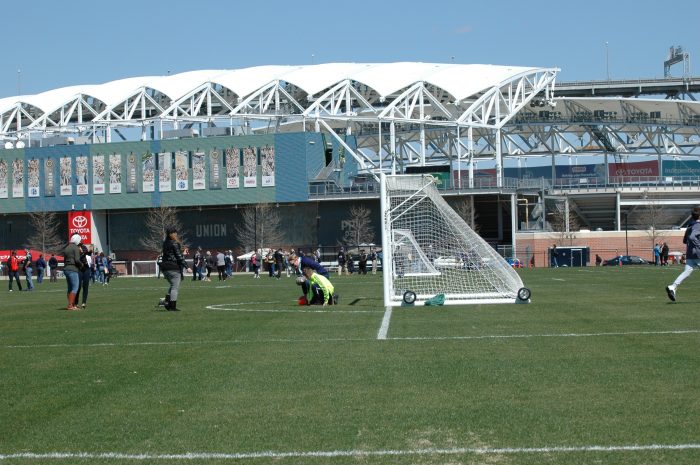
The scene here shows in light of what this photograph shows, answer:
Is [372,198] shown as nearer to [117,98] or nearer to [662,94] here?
[117,98]

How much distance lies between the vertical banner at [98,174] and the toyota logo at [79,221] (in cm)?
276

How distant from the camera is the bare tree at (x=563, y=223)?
83931 millimetres

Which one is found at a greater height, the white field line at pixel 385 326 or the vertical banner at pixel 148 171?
the vertical banner at pixel 148 171

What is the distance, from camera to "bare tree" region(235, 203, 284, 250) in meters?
90.5

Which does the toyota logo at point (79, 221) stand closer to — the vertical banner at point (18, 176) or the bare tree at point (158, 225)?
the bare tree at point (158, 225)

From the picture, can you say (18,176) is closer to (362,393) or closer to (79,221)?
(79,221)

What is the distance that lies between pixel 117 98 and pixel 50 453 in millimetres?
92421

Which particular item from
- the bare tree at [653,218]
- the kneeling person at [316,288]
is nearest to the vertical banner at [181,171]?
the bare tree at [653,218]

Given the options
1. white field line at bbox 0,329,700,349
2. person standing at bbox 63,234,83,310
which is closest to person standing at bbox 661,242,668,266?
person standing at bbox 63,234,83,310

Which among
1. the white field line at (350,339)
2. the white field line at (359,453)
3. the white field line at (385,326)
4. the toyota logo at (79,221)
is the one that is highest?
the toyota logo at (79,221)

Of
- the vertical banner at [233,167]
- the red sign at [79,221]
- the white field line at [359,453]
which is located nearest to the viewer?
the white field line at [359,453]

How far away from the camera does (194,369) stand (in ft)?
37.2

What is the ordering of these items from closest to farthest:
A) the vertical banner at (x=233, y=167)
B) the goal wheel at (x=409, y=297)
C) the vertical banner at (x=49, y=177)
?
the goal wheel at (x=409, y=297)
the vertical banner at (x=233, y=167)
the vertical banner at (x=49, y=177)

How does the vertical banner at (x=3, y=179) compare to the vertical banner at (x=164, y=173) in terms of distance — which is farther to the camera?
the vertical banner at (x=3, y=179)
